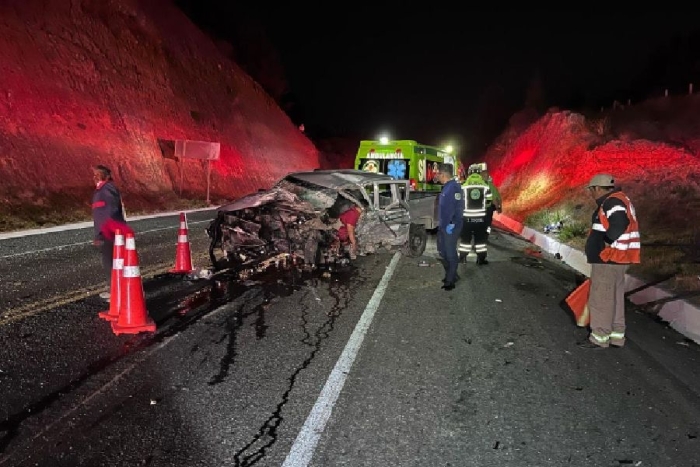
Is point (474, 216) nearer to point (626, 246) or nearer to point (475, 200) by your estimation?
point (475, 200)

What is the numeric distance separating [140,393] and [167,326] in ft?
5.85

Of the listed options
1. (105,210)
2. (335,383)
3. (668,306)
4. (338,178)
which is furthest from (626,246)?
(338,178)

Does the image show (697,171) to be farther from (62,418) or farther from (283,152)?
(283,152)

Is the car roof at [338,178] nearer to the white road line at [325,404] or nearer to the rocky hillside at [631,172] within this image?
the white road line at [325,404]

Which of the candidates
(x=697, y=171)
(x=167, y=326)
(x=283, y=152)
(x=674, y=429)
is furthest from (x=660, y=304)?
(x=283, y=152)

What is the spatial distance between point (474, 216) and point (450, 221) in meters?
1.77

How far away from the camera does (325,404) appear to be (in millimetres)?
3934

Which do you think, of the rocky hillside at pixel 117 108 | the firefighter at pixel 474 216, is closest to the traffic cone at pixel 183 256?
the firefighter at pixel 474 216

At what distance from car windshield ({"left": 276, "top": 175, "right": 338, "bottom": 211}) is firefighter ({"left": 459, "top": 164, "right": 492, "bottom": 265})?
2.35 m

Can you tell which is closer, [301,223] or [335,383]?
[335,383]

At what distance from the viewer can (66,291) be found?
24.2 ft

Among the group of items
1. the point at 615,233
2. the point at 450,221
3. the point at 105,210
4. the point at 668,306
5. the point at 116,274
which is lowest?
the point at 668,306

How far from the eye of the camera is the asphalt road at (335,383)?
335 centimetres

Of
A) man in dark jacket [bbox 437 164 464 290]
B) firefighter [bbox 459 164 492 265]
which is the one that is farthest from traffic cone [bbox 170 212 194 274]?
firefighter [bbox 459 164 492 265]
